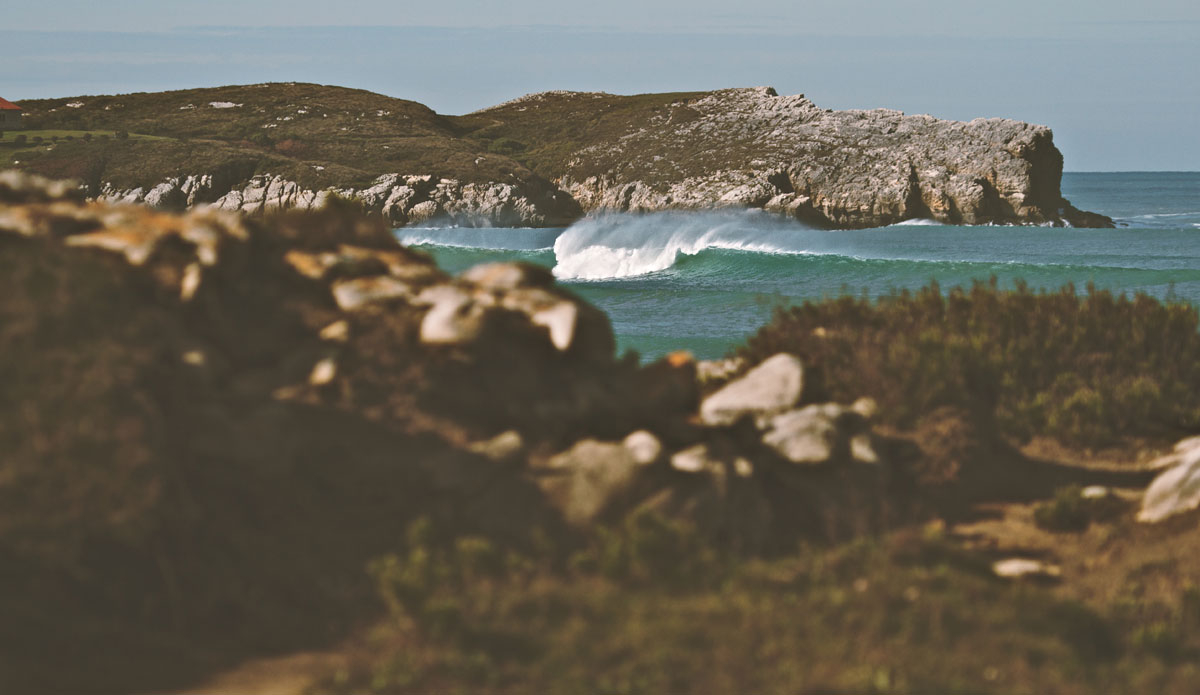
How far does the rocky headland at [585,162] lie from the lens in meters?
72.2

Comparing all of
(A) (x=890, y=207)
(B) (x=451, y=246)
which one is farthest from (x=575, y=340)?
(A) (x=890, y=207)

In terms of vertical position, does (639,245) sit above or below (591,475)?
above

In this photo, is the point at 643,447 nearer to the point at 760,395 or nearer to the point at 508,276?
the point at 760,395

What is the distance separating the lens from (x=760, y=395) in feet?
27.5

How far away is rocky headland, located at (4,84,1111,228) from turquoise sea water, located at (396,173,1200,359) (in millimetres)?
5915

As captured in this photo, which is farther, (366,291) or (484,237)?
(484,237)

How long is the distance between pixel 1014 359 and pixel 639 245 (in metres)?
30.2

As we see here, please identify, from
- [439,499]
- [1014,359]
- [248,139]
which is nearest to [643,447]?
[439,499]

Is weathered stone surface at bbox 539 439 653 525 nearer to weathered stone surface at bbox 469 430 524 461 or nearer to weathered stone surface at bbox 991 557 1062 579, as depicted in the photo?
weathered stone surface at bbox 469 430 524 461

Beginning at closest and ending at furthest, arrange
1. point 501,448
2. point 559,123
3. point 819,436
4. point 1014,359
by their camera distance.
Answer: point 501,448
point 819,436
point 1014,359
point 559,123

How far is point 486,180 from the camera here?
248ft

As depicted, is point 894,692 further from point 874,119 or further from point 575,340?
point 874,119

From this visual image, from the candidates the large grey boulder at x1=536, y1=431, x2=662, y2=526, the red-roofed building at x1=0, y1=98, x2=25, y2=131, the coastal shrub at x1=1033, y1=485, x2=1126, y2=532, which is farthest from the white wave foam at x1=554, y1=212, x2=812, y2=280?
the red-roofed building at x1=0, y1=98, x2=25, y2=131

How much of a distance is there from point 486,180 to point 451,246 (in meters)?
21.5
